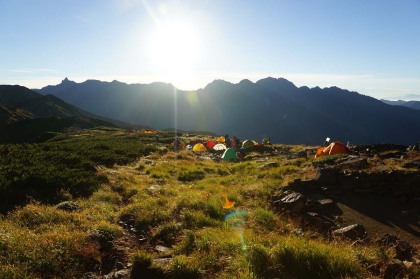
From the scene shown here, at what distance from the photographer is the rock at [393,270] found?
20.0 feet

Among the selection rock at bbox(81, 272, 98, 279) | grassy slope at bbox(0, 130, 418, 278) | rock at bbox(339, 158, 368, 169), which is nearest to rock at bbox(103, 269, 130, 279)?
rock at bbox(81, 272, 98, 279)

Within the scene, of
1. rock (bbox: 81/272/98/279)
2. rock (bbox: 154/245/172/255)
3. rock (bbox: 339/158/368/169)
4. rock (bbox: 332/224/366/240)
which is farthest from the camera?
rock (bbox: 339/158/368/169)

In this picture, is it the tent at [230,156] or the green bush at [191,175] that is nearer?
the green bush at [191,175]

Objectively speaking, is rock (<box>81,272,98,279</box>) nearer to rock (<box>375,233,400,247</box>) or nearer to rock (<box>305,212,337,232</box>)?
rock (<box>305,212,337,232</box>)

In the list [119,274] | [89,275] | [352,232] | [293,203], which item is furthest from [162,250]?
[352,232]

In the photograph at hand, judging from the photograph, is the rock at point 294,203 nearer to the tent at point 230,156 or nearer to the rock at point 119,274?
the rock at point 119,274

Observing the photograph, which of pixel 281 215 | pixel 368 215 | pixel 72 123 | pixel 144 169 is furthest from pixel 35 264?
pixel 72 123

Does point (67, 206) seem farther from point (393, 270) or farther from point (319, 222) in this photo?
point (393, 270)

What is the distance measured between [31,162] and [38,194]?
6.11m

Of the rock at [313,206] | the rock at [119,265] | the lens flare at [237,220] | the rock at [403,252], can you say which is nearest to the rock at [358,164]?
the rock at [313,206]

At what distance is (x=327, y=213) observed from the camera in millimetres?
11375

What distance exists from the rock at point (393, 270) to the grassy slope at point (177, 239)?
1.12ft

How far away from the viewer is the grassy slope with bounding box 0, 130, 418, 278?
6.50 m

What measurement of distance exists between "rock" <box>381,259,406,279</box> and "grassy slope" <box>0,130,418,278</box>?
340 mm
